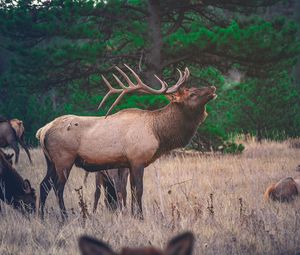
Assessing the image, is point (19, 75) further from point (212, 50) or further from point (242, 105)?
point (242, 105)

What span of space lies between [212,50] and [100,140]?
571cm

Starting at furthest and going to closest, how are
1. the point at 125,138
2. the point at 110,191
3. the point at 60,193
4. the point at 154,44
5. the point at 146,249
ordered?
the point at 154,44 < the point at 110,191 < the point at 60,193 < the point at 125,138 < the point at 146,249

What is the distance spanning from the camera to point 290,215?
220 inches

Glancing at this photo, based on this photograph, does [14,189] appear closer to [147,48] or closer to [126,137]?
[126,137]

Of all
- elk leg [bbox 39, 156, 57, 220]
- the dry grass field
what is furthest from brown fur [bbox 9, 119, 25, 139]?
elk leg [bbox 39, 156, 57, 220]

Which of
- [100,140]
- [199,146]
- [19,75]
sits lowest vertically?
[199,146]

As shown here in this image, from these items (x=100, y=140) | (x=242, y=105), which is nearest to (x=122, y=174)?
(x=100, y=140)

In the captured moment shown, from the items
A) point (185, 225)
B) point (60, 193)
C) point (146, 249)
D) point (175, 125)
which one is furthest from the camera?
point (175, 125)

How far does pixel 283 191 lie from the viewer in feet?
23.1

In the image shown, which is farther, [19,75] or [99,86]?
[99,86]

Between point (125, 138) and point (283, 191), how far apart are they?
219 cm

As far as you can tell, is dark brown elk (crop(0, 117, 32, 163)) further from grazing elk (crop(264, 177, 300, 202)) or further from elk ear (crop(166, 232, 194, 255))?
elk ear (crop(166, 232, 194, 255))

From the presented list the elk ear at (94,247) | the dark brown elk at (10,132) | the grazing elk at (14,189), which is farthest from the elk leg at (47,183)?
the dark brown elk at (10,132)

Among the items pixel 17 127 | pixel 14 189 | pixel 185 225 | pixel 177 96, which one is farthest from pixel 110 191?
pixel 17 127
